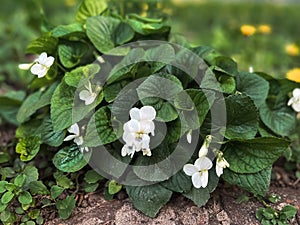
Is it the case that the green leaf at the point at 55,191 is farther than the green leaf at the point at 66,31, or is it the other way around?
the green leaf at the point at 66,31

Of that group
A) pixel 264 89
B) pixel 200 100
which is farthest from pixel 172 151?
pixel 264 89

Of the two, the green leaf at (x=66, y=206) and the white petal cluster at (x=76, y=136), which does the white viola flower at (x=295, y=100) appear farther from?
the green leaf at (x=66, y=206)

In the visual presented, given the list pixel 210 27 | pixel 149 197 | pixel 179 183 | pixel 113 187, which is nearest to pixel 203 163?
pixel 179 183

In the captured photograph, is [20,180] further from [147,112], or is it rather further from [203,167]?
[203,167]

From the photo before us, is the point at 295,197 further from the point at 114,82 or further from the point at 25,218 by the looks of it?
the point at 25,218

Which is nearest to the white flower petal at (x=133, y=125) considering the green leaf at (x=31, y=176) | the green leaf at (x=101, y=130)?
the green leaf at (x=101, y=130)

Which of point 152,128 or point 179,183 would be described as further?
point 179,183
